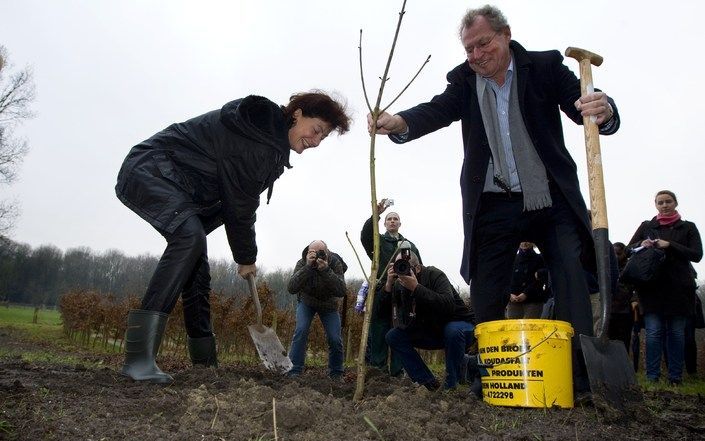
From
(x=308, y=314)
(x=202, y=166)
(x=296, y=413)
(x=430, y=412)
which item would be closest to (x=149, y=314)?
(x=202, y=166)

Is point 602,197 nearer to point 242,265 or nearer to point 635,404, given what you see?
point 635,404

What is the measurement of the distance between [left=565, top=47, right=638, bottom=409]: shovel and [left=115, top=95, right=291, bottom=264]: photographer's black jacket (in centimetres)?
172

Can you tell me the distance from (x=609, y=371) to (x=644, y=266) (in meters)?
3.73

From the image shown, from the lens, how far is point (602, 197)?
2580 mm

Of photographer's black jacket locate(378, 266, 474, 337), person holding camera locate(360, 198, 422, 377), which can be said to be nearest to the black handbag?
photographer's black jacket locate(378, 266, 474, 337)

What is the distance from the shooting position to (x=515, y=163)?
2.74 m

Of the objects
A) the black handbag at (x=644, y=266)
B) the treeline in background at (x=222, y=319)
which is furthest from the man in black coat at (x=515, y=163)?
the treeline in background at (x=222, y=319)

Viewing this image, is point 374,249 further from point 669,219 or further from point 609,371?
point 669,219

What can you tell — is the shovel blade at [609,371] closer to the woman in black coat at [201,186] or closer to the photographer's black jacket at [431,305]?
the woman in black coat at [201,186]

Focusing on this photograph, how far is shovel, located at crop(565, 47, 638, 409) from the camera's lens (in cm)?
221

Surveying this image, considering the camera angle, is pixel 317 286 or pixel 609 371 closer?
pixel 609 371

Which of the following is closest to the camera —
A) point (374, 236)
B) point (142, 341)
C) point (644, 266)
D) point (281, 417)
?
point (281, 417)

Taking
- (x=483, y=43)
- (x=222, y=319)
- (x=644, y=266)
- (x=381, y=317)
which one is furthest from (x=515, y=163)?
(x=222, y=319)

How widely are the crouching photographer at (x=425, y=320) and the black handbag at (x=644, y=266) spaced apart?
6.67ft
